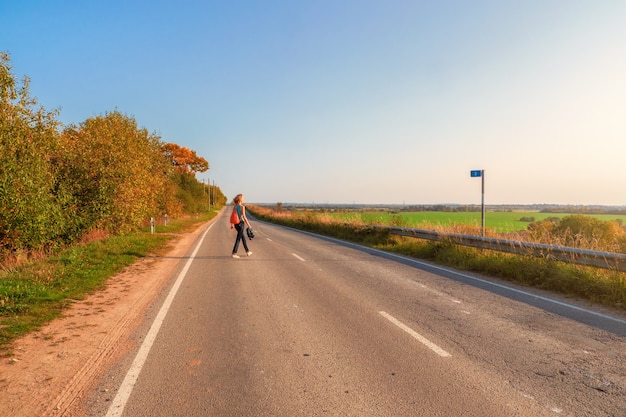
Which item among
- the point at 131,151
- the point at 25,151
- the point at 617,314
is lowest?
the point at 617,314

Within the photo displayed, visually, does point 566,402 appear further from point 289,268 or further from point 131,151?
point 131,151

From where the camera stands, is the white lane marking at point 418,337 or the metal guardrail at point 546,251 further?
the metal guardrail at point 546,251

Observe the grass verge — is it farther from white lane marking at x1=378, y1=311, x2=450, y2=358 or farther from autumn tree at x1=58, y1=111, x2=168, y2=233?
white lane marking at x1=378, y1=311, x2=450, y2=358

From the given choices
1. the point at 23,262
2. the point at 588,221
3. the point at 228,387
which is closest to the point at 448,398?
the point at 228,387

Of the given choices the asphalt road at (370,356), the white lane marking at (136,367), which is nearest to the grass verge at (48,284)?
the white lane marking at (136,367)

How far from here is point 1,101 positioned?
10.1 metres

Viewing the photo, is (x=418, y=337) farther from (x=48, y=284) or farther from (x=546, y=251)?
(x=48, y=284)

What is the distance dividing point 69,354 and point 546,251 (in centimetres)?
1050

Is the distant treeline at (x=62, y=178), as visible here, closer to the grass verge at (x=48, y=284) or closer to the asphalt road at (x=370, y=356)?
the grass verge at (x=48, y=284)

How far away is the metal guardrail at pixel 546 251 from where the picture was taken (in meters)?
7.80

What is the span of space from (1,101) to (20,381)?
31.3 feet

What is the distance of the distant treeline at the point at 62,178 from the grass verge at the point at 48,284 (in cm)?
129

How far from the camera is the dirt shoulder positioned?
342 centimetres

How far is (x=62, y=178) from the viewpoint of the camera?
13961mm
